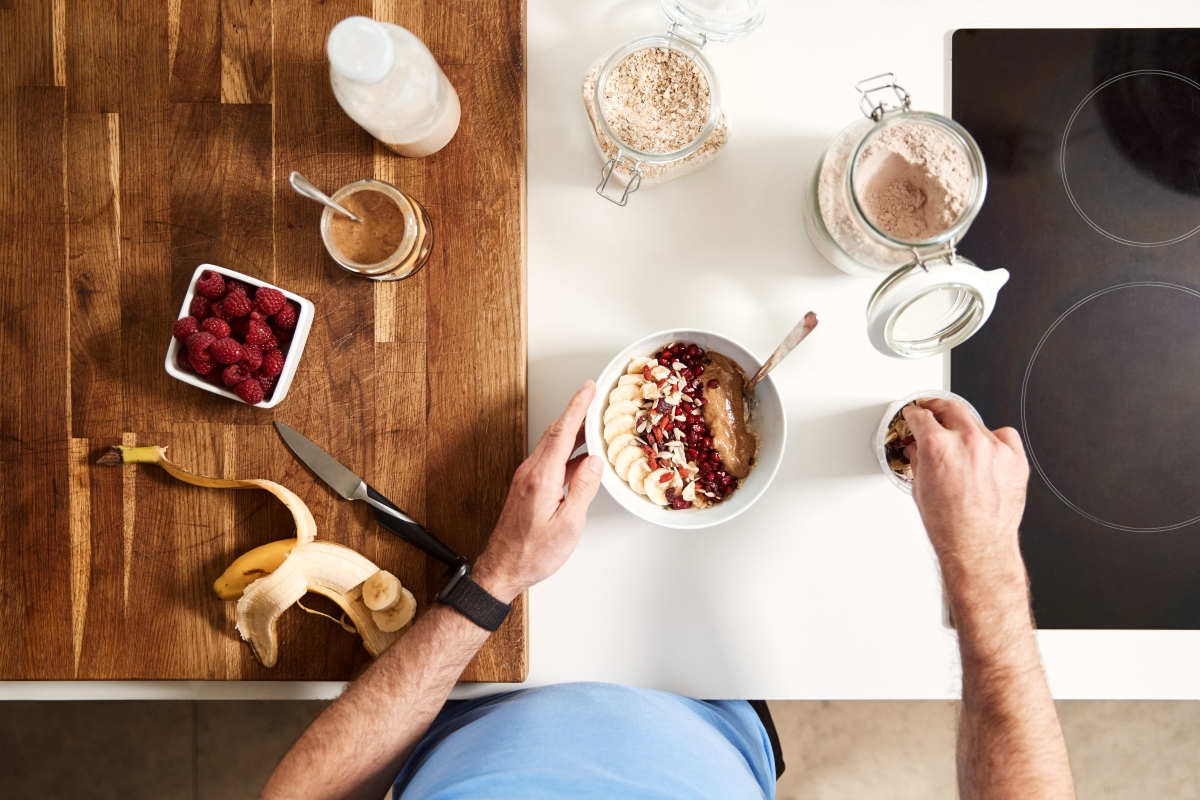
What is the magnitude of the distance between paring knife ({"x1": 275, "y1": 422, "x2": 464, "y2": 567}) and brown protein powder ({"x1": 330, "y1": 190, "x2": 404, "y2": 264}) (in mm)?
276

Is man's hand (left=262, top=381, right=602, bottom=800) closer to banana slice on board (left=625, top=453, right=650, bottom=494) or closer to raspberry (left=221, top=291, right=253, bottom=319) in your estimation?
banana slice on board (left=625, top=453, right=650, bottom=494)

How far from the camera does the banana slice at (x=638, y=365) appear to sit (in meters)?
0.95

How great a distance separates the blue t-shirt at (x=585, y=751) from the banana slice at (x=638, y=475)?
0.94 feet

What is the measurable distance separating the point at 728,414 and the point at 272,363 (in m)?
0.63

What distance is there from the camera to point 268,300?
915 mm

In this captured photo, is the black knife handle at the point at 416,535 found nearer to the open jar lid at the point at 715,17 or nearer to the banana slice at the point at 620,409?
the banana slice at the point at 620,409

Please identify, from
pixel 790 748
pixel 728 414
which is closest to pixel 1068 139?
pixel 728 414

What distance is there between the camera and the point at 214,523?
101 cm

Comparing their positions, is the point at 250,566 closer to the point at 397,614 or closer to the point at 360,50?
the point at 397,614

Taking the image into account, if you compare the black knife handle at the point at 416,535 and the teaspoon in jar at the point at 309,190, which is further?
the black knife handle at the point at 416,535

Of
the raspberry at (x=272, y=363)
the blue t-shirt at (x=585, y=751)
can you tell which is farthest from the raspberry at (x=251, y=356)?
the blue t-shirt at (x=585, y=751)

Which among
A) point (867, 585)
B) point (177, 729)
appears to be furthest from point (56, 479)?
point (867, 585)

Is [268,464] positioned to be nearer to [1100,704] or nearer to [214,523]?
[214,523]

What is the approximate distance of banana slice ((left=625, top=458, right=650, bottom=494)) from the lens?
93 centimetres
